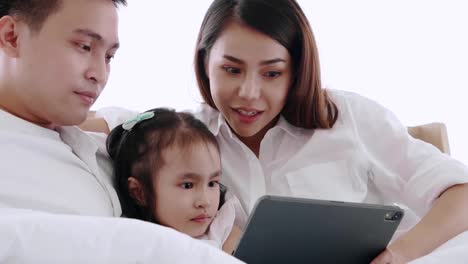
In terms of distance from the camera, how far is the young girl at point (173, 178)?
1.29m

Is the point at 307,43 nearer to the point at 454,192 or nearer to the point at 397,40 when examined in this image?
the point at 454,192

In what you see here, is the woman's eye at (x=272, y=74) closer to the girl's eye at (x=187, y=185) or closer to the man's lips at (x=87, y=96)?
the girl's eye at (x=187, y=185)

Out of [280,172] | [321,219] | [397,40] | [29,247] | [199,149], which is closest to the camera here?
[29,247]

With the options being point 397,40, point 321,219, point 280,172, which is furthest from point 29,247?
point 397,40

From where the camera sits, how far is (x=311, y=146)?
1.58 m

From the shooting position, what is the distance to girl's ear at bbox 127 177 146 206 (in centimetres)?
133

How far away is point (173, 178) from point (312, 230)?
0.35m

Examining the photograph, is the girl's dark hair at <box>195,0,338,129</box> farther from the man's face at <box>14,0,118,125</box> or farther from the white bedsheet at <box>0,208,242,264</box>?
the white bedsheet at <box>0,208,242,264</box>

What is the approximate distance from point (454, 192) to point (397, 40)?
→ 1.33m

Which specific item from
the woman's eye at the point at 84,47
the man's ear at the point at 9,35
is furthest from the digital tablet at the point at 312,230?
the man's ear at the point at 9,35

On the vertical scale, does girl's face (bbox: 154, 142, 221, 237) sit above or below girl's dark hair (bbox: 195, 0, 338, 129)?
below

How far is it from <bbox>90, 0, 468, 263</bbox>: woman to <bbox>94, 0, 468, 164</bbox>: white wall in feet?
2.83

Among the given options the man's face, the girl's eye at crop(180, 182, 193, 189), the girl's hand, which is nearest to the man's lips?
the man's face

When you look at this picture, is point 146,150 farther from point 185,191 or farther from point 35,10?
point 35,10
